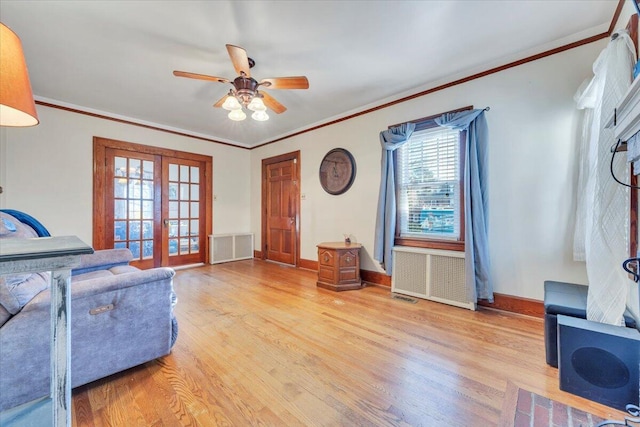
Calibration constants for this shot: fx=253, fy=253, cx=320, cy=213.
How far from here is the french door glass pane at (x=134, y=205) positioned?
13.5 ft

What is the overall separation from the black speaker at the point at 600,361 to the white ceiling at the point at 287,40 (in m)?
2.30

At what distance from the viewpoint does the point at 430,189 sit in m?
3.20

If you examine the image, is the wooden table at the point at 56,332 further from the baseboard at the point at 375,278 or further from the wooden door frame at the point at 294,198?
the wooden door frame at the point at 294,198

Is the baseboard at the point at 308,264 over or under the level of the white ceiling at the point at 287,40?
under

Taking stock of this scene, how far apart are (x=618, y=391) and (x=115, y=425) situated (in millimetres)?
2713

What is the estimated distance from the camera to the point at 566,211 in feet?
7.66

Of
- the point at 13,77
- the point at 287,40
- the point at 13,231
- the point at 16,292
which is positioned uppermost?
the point at 287,40

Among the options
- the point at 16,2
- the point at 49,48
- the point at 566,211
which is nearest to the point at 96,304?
the point at 16,2

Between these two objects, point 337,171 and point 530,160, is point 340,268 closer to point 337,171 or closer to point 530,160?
point 337,171

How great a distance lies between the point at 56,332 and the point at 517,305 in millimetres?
3418

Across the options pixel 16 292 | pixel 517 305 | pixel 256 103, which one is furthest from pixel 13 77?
pixel 517 305

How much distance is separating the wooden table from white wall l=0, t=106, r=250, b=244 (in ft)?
12.1

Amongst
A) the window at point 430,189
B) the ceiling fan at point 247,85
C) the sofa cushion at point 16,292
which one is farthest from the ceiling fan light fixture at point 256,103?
the sofa cushion at point 16,292

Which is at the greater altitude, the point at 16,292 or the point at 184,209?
the point at 184,209
